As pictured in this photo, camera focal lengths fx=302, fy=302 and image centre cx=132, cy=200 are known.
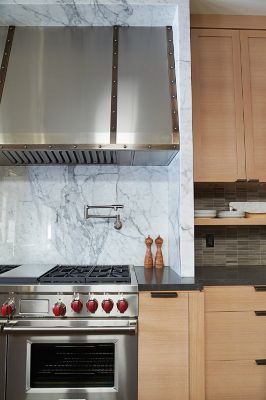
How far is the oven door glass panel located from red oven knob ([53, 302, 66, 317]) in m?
0.16

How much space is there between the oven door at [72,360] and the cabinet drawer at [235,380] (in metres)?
0.40

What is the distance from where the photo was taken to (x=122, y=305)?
4.81 ft

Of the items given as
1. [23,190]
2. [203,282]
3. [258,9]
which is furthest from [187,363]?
[258,9]

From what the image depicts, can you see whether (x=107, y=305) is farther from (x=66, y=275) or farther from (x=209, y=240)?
(x=209, y=240)

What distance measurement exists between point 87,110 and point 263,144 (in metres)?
1.17

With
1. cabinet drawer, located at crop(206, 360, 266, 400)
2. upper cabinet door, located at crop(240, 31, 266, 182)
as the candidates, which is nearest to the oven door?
cabinet drawer, located at crop(206, 360, 266, 400)

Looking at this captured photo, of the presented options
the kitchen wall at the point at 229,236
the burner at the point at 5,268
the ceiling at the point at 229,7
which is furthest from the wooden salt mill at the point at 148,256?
the ceiling at the point at 229,7

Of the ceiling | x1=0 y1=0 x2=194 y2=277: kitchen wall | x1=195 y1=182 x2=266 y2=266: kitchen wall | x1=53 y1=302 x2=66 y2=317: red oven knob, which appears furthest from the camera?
x1=195 y1=182 x2=266 y2=266: kitchen wall

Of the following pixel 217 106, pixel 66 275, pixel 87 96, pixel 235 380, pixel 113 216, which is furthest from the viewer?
pixel 113 216

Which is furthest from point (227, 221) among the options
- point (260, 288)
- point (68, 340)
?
point (68, 340)

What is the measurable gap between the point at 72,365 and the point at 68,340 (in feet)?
0.46

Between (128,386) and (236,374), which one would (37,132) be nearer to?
(128,386)

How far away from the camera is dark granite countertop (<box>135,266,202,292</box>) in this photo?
1.52m

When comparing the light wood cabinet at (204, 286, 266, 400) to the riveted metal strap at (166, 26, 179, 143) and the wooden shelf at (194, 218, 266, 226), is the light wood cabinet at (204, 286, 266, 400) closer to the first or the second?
the wooden shelf at (194, 218, 266, 226)
